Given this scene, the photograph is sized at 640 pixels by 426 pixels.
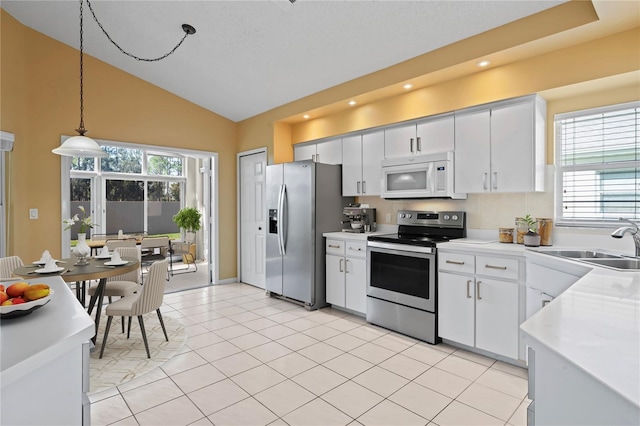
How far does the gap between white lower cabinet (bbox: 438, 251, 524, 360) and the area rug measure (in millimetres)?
2571

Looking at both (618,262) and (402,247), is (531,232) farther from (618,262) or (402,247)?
(402,247)

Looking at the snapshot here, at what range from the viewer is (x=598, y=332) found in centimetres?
97

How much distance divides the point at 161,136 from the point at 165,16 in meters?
2.01

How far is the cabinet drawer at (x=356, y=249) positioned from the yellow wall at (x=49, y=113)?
3.19 metres

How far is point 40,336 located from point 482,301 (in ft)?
9.79

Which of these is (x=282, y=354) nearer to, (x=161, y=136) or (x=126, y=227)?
(x=161, y=136)

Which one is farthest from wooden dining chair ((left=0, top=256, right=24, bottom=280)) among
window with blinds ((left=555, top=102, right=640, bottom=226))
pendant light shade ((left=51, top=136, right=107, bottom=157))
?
window with blinds ((left=555, top=102, right=640, bottom=226))

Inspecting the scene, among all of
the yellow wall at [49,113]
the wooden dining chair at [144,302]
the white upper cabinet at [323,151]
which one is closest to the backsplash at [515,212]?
the white upper cabinet at [323,151]

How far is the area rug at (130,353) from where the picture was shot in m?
2.63

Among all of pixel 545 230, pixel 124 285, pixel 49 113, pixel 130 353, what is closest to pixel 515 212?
pixel 545 230

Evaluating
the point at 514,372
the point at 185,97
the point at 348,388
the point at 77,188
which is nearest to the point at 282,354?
the point at 348,388

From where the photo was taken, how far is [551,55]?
2818 mm

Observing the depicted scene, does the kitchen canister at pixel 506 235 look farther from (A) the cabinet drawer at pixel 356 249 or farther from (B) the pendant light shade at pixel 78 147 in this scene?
(B) the pendant light shade at pixel 78 147

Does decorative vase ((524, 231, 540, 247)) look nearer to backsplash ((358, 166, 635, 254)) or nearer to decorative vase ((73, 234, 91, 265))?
backsplash ((358, 166, 635, 254))
